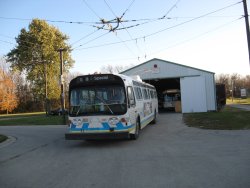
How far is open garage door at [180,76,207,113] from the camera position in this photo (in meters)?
29.5

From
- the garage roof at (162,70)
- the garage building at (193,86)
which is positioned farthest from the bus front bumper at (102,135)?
the garage roof at (162,70)

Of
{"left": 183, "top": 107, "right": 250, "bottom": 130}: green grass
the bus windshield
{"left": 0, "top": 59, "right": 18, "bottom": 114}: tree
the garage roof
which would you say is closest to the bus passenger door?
the bus windshield

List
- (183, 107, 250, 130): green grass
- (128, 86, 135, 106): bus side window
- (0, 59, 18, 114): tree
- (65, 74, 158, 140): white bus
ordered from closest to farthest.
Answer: (65, 74, 158, 140): white bus → (128, 86, 135, 106): bus side window → (183, 107, 250, 130): green grass → (0, 59, 18, 114): tree

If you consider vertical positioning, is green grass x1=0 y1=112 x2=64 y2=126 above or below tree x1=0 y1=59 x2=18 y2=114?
below

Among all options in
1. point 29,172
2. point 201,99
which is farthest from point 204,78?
point 29,172

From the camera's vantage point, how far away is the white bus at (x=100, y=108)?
36.9 ft

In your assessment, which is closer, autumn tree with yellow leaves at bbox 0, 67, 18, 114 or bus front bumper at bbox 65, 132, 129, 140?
bus front bumper at bbox 65, 132, 129, 140

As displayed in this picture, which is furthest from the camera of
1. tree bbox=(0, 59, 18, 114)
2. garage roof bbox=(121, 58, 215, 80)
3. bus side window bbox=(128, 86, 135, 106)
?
tree bbox=(0, 59, 18, 114)

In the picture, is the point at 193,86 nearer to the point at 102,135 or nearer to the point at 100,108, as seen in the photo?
the point at 100,108

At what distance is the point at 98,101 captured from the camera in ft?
38.0

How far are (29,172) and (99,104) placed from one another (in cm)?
435

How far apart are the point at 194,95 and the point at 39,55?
2652 cm

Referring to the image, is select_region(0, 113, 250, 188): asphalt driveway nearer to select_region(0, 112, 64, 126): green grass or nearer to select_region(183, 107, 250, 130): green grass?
select_region(183, 107, 250, 130): green grass

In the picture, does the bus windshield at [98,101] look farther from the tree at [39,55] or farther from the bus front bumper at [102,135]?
the tree at [39,55]
